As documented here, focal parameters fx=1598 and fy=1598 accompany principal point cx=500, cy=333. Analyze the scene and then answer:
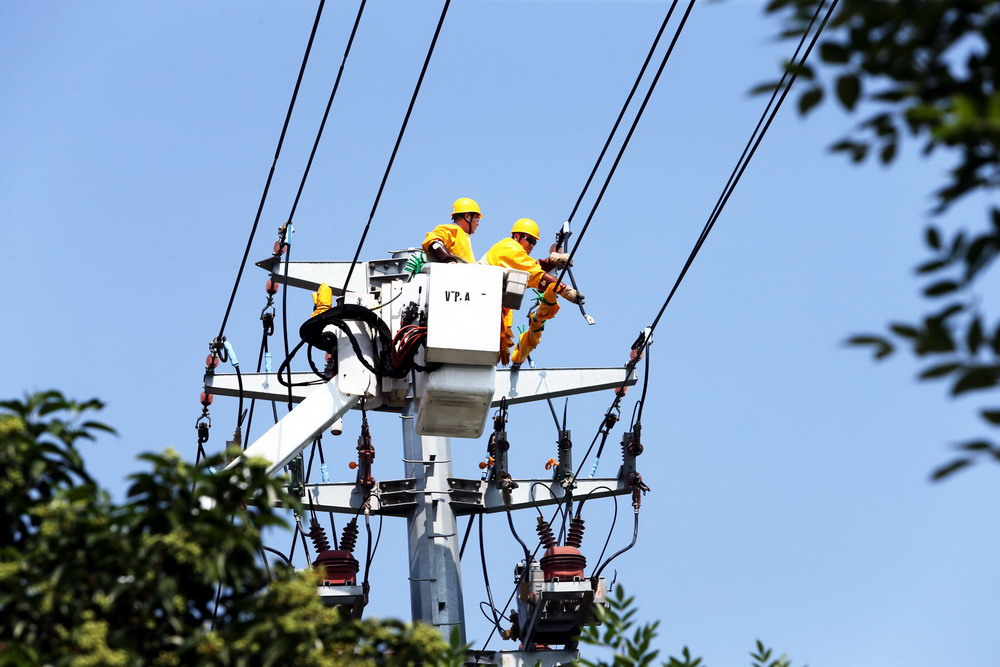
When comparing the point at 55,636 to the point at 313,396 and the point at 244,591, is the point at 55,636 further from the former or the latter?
the point at 313,396

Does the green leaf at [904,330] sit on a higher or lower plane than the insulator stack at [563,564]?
lower

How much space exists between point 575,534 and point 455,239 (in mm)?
3329

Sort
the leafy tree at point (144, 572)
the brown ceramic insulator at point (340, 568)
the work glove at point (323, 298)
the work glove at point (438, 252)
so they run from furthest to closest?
the brown ceramic insulator at point (340, 568) < the work glove at point (323, 298) < the work glove at point (438, 252) < the leafy tree at point (144, 572)

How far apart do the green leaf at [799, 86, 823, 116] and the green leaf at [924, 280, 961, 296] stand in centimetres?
59

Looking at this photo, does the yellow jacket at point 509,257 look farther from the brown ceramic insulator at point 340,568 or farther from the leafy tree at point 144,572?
the leafy tree at point 144,572

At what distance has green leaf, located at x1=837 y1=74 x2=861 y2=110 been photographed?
396 centimetres

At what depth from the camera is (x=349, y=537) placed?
14664 millimetres

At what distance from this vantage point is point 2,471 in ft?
19.2

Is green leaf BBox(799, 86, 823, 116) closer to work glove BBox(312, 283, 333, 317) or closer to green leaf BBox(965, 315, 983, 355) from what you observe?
green leaf BBox(965, 315, 983, 355)

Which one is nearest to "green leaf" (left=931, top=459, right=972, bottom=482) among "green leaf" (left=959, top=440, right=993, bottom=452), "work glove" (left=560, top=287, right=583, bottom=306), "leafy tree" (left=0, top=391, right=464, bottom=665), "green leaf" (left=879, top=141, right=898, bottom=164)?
"green leaf" (left=959, top=440, right=993, bottom=452)

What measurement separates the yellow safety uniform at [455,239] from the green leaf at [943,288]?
324 inches

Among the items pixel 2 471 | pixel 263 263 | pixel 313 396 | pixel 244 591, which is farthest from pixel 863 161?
pixel 263 263

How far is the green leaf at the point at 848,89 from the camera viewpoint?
3.96 metres

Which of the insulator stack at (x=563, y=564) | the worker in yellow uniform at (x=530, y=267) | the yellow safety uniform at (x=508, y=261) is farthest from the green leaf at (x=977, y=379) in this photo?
the insulator stack at (x=563, y=564)
